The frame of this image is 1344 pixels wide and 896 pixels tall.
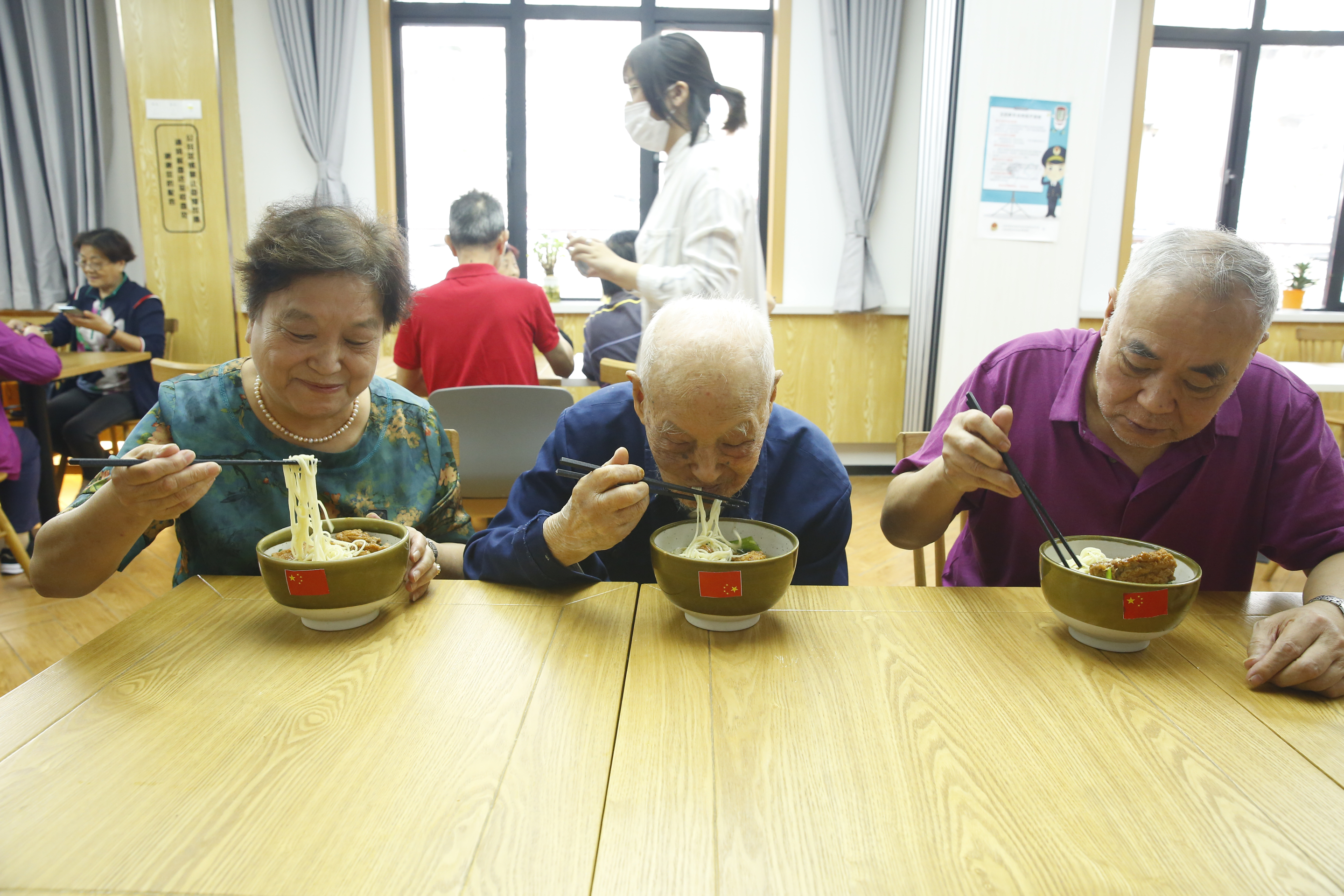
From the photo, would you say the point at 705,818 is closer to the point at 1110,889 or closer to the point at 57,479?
the point at 1110,889

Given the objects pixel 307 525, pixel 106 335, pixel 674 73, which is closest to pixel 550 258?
pixel 106 335

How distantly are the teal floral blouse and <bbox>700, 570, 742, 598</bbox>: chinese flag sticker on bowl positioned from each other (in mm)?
674

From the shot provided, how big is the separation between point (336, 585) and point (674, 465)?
52cm

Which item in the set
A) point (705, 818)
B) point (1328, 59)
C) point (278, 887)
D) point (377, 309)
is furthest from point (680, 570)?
point (1328, 59)

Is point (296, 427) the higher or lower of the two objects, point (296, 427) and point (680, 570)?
the higher

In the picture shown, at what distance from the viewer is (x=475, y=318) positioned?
3115mm

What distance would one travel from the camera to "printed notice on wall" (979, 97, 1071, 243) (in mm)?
3846

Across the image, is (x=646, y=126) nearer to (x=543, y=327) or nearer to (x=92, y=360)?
(x=543, y=327)

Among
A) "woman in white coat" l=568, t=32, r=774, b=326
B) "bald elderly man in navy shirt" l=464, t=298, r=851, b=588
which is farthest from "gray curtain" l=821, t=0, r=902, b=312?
"bald elderly man in navy shirt" l=464, t=298, r=851, b=588

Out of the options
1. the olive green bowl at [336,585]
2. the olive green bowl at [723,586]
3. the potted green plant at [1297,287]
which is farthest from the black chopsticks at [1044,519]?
the potted green plant at [1297,287]

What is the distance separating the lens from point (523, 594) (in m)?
1.26

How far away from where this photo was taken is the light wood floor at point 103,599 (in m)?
2.69

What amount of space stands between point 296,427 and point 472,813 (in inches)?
37.7

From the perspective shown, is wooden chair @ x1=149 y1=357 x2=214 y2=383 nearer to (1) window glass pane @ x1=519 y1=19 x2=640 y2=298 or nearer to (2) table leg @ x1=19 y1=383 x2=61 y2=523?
(2) table leg @ x1=19 y1=383 x2=61 y2=523
